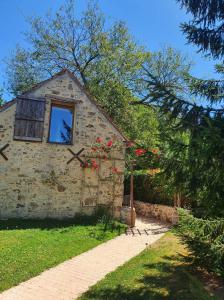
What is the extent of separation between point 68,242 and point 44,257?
5.10ft

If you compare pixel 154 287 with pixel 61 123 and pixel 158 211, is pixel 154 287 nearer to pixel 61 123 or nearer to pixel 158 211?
pixel 61 123

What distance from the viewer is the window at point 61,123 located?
12845 mm

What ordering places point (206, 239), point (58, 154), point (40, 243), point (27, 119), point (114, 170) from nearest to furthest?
→ point (206, 239)
point (40, 243)
point (27, 119)
point (58, 154)
point (114, 170)

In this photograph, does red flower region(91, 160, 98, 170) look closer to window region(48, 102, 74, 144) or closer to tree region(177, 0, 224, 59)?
window region(48, 102, 74, 144)

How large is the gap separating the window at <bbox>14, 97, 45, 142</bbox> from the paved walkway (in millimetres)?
5175

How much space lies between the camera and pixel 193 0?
23.5 ft

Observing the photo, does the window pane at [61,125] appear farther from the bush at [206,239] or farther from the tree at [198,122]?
the bush at [206,239]

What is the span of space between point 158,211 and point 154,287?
28.7 ft

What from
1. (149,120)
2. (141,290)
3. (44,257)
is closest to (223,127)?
(141,290)

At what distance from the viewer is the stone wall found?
14.0m

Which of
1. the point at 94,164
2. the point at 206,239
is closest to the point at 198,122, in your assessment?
the point at 206,239

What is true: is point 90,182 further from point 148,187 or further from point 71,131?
point 148,187

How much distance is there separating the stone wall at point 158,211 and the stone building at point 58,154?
2.44 meters

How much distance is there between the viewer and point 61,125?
13031 millimetres
